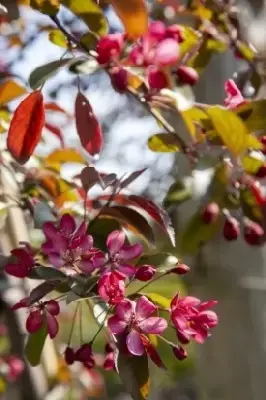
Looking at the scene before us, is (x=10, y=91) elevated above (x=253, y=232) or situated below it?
above

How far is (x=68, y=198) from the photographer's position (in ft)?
3.03

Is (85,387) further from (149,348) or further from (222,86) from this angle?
(149,348)

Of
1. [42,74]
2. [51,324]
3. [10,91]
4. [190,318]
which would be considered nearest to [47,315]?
[51,324]

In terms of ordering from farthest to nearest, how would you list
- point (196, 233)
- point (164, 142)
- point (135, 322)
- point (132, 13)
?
point (196, 233)
point (164, 142)
point (132, 13)
point (135, 322)

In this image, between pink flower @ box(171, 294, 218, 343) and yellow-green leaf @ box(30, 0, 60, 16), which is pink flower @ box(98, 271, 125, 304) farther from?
yellow-green leaf @ box(30, 0, 60, 16)

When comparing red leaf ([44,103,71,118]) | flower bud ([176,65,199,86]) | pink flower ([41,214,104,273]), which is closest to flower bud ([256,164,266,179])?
flower bud ([176,65,199,86])

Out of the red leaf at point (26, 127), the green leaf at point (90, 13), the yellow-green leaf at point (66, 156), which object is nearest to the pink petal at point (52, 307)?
the red leaf at point (26, 127)

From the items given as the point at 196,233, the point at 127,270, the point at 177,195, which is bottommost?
the point at 196,233

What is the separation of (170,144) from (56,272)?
240 millimetres

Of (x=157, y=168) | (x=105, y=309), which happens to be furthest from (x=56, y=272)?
(x=157, y=168)

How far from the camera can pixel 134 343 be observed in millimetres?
575

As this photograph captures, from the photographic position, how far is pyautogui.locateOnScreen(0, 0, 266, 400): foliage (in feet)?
1.95

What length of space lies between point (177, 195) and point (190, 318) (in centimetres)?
26

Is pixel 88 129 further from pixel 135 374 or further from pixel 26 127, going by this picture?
pixel 135 374
